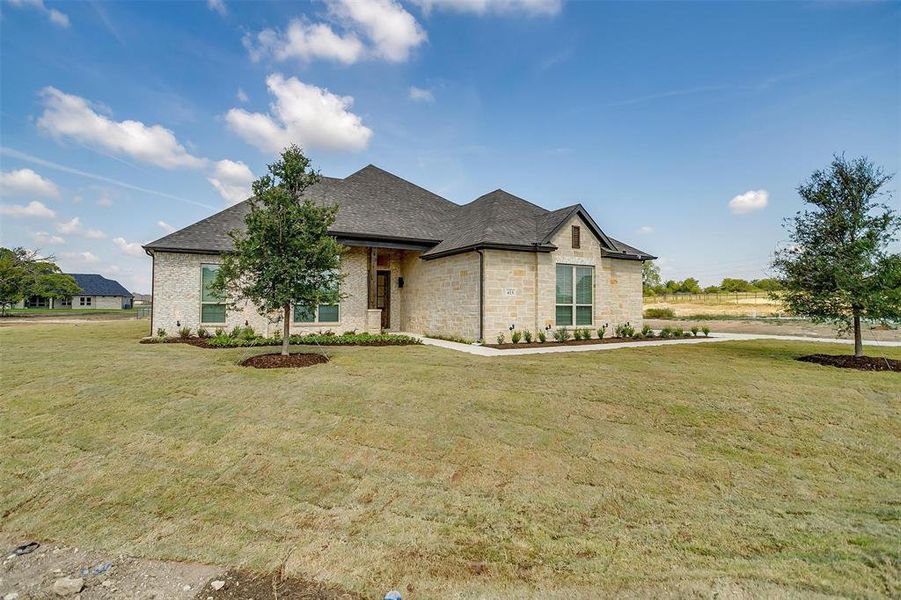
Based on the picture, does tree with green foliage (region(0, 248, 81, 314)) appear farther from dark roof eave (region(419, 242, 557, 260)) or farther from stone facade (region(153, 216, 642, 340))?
dark roof eave (region(419, 242, 557, 260))

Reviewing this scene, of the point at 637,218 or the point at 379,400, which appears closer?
the point at 379,400

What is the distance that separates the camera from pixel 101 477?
420 cm

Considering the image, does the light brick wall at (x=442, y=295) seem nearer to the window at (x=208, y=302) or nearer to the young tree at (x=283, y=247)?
the young tree at (x=283, y=247)

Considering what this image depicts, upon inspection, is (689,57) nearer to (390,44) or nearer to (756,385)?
(390,44)

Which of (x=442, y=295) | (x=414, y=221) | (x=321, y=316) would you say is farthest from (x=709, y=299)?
(x=321, y=316)

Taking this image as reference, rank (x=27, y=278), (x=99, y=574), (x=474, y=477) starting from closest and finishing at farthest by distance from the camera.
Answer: (x=99, y=574), (x=474, y=477), (x=27, y=278)

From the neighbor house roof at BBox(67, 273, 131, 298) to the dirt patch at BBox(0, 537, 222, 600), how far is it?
81.1m

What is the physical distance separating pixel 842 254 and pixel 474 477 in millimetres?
11971

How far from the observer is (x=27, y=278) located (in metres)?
40.0

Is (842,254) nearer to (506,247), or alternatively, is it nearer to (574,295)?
(574,295)

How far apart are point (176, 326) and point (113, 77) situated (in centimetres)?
894

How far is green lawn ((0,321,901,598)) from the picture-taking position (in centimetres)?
283

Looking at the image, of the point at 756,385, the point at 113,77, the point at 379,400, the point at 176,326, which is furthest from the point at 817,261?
the point at 113,77

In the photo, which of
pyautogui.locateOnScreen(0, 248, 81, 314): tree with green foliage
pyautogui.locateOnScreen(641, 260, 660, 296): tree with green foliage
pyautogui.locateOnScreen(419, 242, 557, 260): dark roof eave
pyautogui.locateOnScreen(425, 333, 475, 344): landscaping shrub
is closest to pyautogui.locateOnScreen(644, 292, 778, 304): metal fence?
pyautogui.locateOnScreen(641, 260, 660, 296): tree with green foliage
